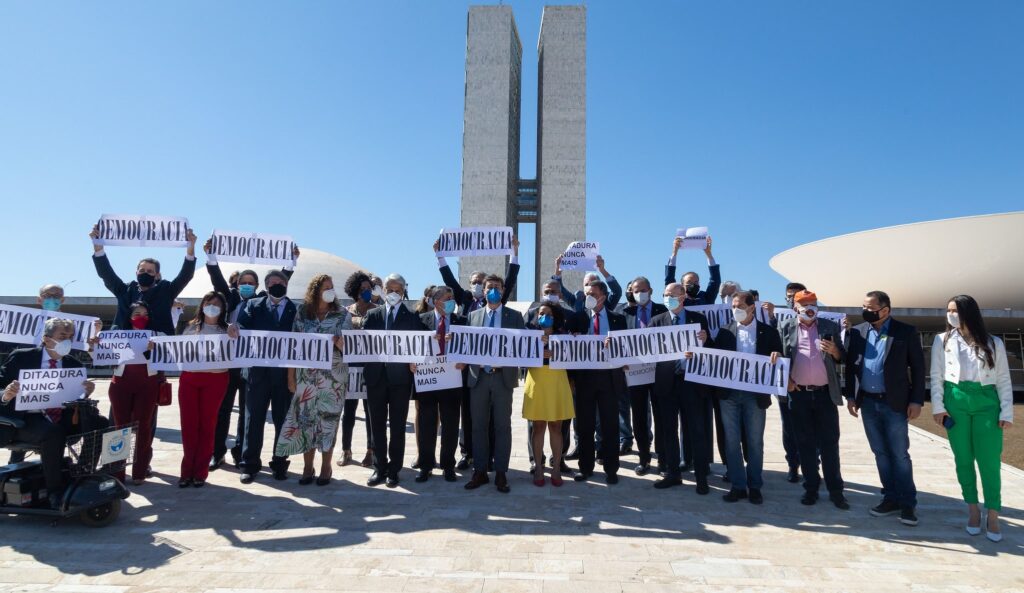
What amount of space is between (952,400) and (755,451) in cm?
159

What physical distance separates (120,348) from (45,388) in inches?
41.1

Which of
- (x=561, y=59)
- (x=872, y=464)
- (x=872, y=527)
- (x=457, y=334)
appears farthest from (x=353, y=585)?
(x=561, y=59)

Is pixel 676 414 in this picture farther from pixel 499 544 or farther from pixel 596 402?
pixel 499 544

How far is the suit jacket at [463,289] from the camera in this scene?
5.91m

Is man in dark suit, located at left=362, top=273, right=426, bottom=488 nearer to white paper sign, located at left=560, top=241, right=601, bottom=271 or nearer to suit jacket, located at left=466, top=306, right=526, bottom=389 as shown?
suit jacket, located at left=466, top=306, right=526, bottom=389

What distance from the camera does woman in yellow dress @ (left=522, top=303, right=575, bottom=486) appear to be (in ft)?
17.4

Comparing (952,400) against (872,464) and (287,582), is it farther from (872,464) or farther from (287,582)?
(287,582)

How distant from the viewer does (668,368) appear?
536 cm

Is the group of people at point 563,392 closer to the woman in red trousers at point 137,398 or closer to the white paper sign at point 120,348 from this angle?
the woman in red trousers at point 137,398

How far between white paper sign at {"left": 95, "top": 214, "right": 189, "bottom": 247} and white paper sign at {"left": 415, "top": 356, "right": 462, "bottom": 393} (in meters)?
3.43

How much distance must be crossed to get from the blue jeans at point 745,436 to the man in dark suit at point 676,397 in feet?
0.86

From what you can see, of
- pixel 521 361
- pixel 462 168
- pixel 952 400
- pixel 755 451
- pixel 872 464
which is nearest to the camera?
pixel 952 400

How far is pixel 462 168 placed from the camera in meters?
49.2

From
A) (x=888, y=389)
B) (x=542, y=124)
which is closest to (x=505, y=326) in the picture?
(x=888, y=389)
